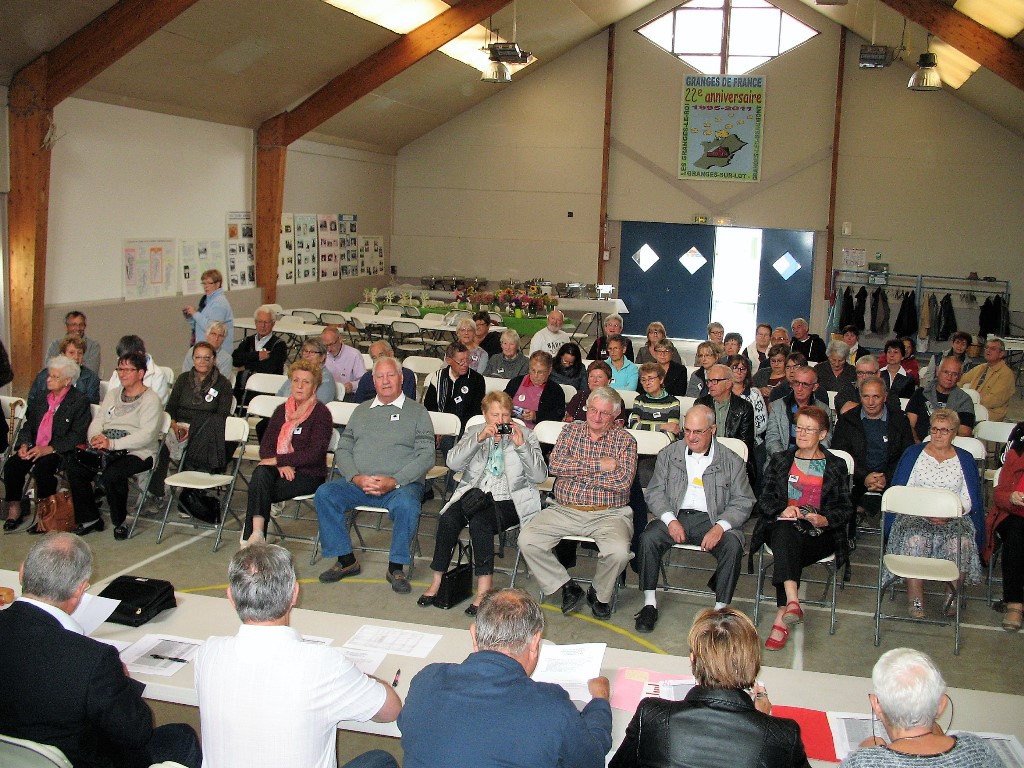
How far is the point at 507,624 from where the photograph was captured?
2.48 m

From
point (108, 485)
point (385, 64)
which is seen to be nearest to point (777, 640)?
point (108, 485)

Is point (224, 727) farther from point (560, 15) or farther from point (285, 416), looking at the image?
point (560, 15)

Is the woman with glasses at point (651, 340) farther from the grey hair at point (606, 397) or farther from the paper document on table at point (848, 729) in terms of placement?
the paper document on table at point (848, 729)

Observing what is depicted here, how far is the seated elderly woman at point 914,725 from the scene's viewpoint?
2.25 meters

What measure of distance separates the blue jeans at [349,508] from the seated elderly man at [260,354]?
2.93 metres

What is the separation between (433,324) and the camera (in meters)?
12.6

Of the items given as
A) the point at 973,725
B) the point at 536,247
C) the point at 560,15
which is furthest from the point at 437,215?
the point at 973,725

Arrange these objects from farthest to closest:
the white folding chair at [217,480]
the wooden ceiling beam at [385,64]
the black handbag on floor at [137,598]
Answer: the wooden ceiling beam at [385,64]
the white folding chair at [217,480]
the black handbag on floor at [137,598]

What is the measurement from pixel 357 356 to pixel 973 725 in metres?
6.08

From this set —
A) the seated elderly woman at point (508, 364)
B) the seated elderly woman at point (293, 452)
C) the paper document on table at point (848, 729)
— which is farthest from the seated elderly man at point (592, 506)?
the seated elderly woman at point (508, 364)

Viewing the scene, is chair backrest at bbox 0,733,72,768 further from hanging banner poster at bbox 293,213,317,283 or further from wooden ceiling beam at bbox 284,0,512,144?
hanging banner poster at bbox 293,213,317,283

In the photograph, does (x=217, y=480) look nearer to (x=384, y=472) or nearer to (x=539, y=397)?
(x=384, y=472)

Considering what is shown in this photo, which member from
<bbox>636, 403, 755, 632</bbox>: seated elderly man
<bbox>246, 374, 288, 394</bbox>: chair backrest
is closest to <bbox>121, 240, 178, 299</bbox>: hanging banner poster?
<bbox>246, 374, 288, 394</bbox>: chair backrest

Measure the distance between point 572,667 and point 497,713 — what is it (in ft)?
2.63
